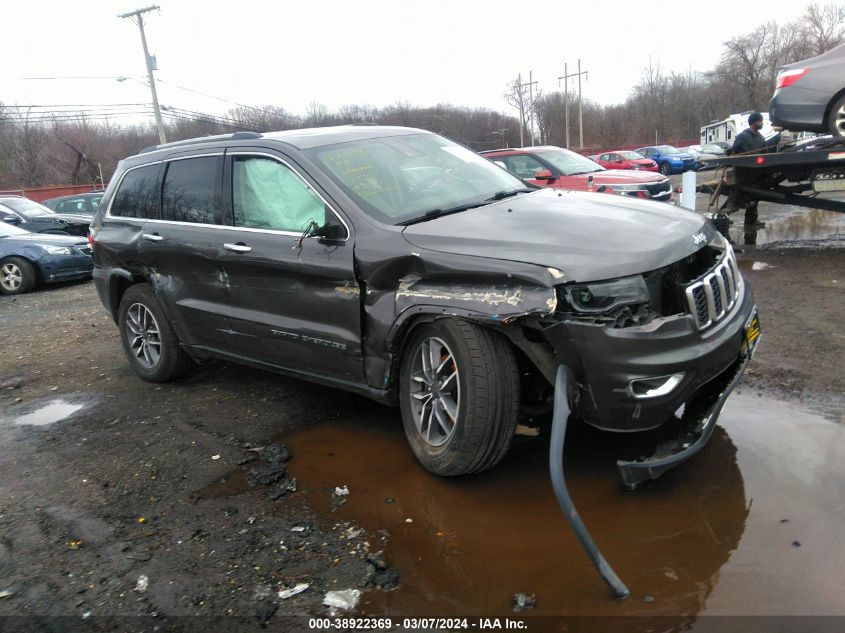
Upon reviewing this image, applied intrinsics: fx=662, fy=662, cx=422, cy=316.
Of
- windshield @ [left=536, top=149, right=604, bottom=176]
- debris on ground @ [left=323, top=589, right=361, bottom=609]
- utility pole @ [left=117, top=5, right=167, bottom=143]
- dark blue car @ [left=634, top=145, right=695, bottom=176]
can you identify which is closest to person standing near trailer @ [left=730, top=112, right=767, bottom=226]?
windshield @ [left=536, top=149, right=604, bottom=176]

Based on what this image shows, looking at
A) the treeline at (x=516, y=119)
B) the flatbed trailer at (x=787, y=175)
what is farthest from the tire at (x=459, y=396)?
the treeline at (x=516, y=119)

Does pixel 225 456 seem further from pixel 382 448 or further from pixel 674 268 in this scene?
pixel 674 268

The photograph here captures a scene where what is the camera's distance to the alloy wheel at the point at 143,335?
211 inches

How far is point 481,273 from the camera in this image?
3107mm

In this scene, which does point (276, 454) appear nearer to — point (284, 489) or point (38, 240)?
point (284, 489)

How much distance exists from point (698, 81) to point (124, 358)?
9092 centimetres

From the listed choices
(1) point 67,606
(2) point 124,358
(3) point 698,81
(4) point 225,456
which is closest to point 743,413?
(4) point 225,456

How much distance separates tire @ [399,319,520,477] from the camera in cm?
312

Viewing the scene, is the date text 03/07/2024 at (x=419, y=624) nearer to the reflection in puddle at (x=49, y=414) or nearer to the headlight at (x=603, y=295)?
the headlight at (x=603, y=295)

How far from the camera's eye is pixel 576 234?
316 cm

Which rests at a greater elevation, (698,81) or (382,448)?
(698,81)

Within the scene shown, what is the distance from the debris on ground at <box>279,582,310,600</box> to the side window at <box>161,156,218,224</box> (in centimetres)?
257

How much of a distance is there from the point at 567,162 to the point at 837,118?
13.3ft

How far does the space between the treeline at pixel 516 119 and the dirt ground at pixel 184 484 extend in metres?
27.6
